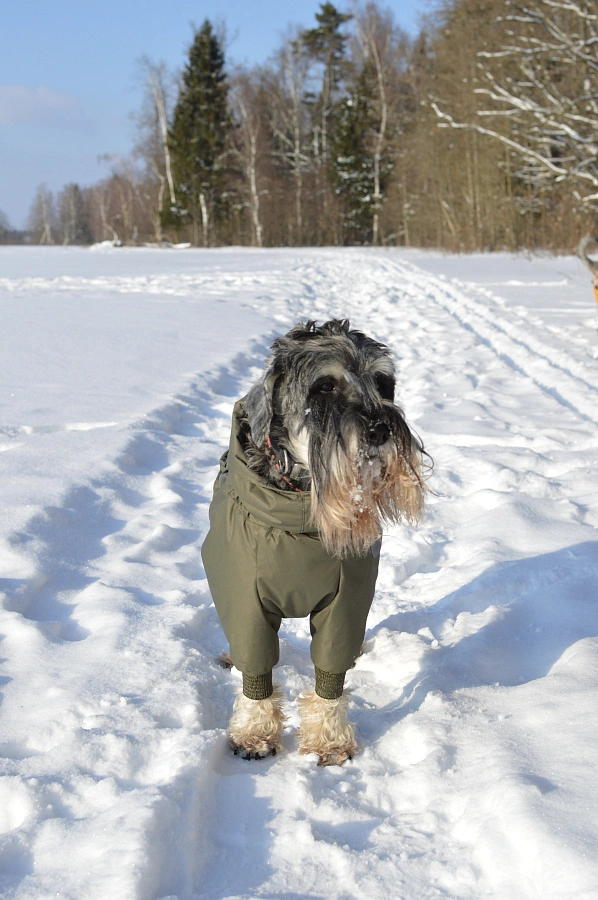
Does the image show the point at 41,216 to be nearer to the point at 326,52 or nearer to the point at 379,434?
the point at 326,52

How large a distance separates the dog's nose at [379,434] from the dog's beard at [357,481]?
0.06 feet

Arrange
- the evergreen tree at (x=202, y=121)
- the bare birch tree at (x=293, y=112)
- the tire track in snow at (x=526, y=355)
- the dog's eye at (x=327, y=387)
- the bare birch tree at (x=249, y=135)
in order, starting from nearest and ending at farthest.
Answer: the dog's eye at (x=327, y=387), the tire track in snow at (x=526, y=355), the bare birch tree at (x=249, y=135), the evergreen tree at (x=202, y=121), the bare birch tree at (x=293, y=112)

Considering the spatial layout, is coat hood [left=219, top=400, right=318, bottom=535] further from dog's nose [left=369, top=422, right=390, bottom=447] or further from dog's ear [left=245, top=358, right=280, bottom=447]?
dog's nose [left=369, top=422, right=390, bottom=447]

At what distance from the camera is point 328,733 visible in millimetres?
2590

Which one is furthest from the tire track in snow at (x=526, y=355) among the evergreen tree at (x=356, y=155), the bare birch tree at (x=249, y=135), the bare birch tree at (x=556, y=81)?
the evergreen tree at (x=356, y=155)

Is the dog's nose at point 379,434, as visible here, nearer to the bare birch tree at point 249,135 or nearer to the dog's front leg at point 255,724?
the dog's front leg at point 255,724

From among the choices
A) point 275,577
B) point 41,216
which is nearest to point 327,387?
point 275,577

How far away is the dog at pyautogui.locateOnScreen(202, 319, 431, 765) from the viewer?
2.34 m

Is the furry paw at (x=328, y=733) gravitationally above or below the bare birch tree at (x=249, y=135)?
below

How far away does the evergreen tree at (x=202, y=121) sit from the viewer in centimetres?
4175

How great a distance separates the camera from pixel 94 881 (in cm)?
183

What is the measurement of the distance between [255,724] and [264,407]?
116cm

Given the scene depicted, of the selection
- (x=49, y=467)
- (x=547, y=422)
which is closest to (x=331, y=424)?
(x=49, y=467)

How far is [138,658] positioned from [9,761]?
71 cm
